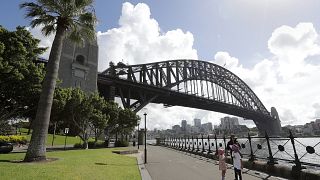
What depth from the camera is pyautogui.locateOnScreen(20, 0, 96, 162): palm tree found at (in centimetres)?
1638

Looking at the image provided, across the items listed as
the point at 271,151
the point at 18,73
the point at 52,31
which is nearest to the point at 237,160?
the point at 271,151

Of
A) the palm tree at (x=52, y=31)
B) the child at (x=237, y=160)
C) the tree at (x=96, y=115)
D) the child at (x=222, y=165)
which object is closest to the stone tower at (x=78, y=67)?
the tree at (x=96, y=115)

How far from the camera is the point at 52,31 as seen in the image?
2038 centimetres

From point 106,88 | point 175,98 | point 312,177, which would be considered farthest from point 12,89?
point 175,98

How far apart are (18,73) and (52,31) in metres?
5.76

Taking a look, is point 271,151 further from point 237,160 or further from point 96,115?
point 96,115

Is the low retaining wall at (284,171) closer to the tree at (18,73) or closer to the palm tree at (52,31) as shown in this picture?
the palm tree at (52,31)

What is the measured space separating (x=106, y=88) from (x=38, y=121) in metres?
57.5

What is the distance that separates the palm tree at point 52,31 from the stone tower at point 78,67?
39.1 m

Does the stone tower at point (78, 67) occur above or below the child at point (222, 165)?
above

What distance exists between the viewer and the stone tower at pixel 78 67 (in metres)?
58.6

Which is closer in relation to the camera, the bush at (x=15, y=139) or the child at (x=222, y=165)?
the child at (x=222, y=165)

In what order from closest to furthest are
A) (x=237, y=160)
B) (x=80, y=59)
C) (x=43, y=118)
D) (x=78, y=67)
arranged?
(x=237, y=160) → (x=43, y=118) → (x=78, y=67) → (x=80, y=59)

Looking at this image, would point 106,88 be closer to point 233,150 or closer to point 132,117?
point 132,117
